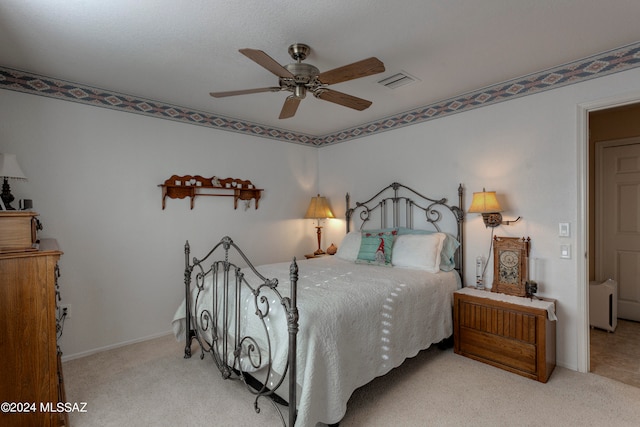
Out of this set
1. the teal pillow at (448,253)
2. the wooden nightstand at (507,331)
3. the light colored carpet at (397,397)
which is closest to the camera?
the light colored carpet at (397,397)

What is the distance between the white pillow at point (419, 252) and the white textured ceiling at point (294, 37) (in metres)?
1.50

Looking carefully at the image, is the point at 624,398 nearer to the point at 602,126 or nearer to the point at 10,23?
the point at 602,126

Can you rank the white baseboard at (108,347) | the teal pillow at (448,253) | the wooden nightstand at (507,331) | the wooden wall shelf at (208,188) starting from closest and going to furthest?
1. the wooden nightstand at (507,331)
2. the white baseboard at (108,347)
3. the teal pillow at (448,253)
4. the wooden wall shelf at (208,188)

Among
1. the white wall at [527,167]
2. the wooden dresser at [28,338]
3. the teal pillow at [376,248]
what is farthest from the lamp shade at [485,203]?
the wooden dresser at [28,338]

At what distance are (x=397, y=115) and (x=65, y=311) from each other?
13.2 feet

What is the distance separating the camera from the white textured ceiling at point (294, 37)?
190 cm

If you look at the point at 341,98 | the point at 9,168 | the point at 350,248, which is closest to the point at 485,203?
the point at 350,248

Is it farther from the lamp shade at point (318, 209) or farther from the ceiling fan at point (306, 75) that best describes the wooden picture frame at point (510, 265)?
the lamp shade at point (318, 209)

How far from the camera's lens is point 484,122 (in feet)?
10.5

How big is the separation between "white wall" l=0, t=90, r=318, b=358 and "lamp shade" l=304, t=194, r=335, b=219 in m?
0.88

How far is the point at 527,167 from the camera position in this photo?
9.57 feet

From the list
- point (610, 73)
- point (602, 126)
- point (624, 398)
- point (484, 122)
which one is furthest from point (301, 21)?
point (602, 126)

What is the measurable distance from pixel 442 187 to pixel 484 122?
0.77m

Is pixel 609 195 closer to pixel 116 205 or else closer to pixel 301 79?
pixel 301 79
